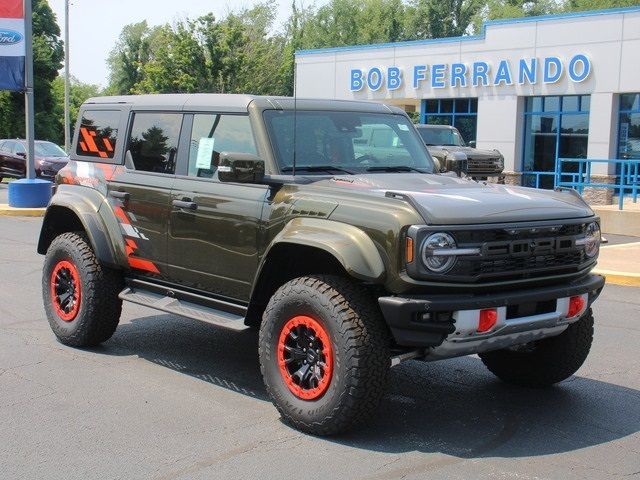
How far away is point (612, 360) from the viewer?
6.78m

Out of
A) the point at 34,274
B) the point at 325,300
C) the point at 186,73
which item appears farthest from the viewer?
the point at 186,73

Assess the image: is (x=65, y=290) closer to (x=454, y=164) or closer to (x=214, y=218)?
(x=214, y=218)

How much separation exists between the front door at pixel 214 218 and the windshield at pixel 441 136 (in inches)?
607

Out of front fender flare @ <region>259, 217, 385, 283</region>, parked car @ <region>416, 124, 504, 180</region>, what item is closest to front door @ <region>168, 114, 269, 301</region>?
front fender flare @ <region>259, 217, 385, 283</region>

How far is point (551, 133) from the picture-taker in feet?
85.9

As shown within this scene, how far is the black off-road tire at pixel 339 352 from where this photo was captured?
4621mm

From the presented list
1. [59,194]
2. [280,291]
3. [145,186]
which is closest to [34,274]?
[59,194]

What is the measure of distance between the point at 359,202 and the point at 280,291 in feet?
2.36

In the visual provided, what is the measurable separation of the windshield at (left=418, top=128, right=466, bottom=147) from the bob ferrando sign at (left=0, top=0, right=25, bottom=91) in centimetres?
936

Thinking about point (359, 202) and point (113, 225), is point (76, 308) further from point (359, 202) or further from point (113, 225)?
point (359, 202)

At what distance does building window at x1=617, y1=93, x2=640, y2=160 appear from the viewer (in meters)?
24.1

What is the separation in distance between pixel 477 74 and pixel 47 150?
13.8 m

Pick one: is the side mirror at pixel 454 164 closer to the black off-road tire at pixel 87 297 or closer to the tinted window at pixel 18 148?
the black off-road tire at pixel 87 297

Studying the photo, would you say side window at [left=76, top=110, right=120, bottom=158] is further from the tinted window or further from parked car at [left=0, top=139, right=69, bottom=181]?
the tinted window
